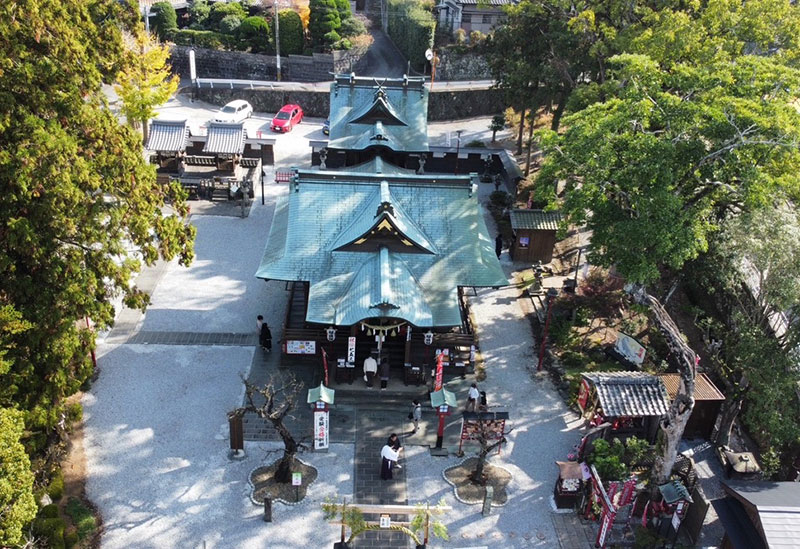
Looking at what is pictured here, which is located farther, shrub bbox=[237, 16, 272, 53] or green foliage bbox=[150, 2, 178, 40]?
green foliage bbox=[150, 2, 178, 40]

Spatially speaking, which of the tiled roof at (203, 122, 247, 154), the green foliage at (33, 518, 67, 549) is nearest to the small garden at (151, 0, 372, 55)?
the tiled roof at (203, 122, 247, 154)

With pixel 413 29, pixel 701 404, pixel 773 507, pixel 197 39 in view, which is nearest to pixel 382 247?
pixel 701 404

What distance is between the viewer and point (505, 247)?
35438mm

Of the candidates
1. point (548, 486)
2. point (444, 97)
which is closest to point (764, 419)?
point (548, 486)

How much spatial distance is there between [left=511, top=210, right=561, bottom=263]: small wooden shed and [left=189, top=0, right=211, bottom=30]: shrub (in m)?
42.1

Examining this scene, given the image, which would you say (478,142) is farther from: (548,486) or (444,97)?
(548,486)

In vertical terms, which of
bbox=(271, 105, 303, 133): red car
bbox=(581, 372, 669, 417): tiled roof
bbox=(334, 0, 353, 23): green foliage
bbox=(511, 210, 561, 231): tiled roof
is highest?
bbox=(334, 0, 353, 23): green foliage

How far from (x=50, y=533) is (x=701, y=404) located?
19738 millimetres

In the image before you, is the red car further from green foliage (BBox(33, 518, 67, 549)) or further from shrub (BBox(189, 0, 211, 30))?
green foliage (BBox(33, 518, 67, 549))

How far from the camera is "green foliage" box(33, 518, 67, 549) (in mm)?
17688

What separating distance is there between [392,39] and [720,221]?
47709 mm

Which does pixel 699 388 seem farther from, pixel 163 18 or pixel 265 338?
pixel 163 18

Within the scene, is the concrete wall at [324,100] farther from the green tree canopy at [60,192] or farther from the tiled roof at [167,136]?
the green tree canopy at [60,192]

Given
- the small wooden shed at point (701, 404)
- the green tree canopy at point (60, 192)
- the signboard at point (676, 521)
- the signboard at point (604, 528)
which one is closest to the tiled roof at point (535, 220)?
the small wooden shed at point (701, 404)
